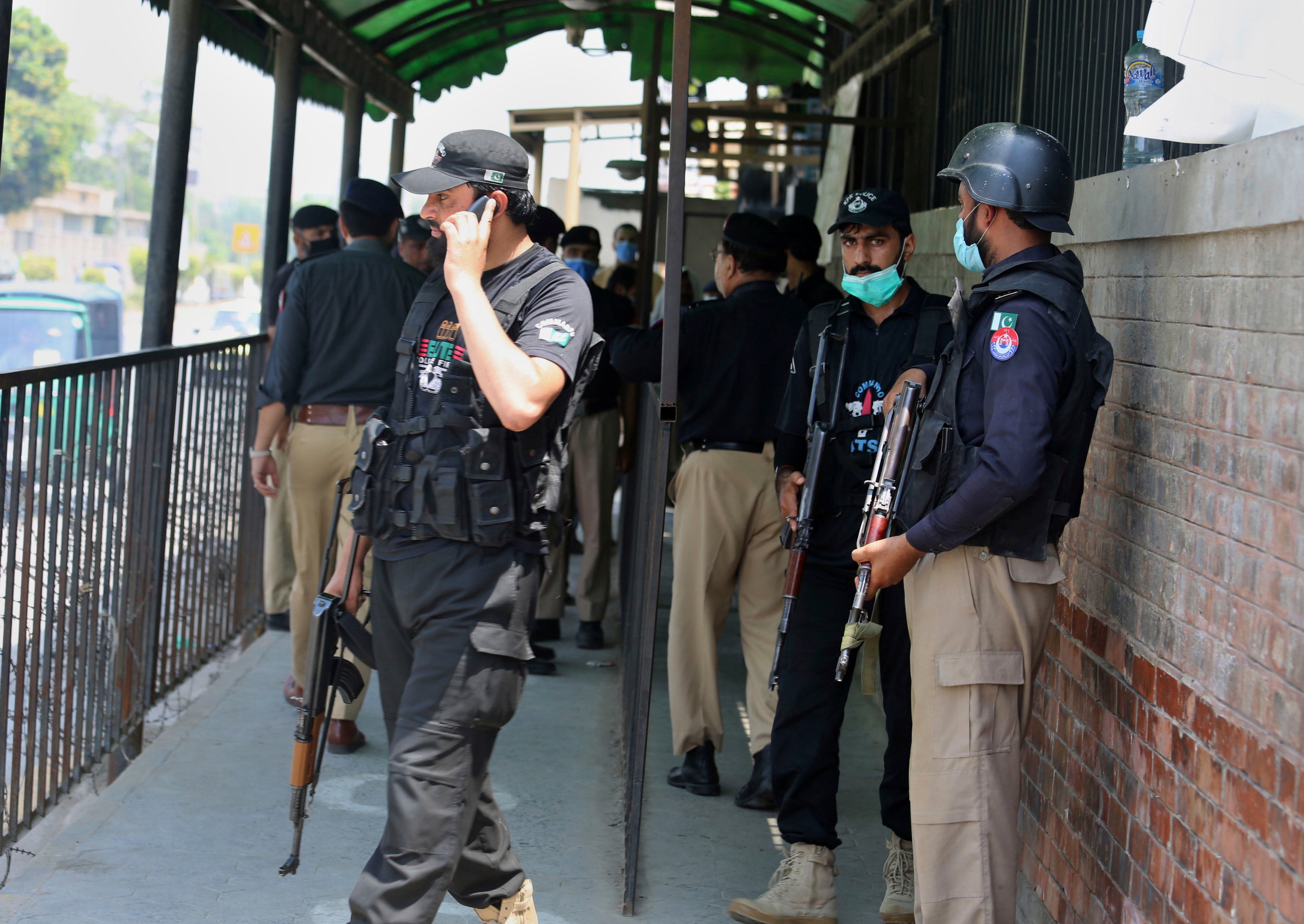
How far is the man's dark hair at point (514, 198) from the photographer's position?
109 inches

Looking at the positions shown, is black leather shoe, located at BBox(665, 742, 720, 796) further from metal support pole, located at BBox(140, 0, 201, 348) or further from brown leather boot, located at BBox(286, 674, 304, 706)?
metal support pole, located at BBox(140, 0, 201, 348)

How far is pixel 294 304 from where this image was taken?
15.2 feet

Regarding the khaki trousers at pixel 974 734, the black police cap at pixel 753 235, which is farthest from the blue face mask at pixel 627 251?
the khaki trousers at pixel 974 734

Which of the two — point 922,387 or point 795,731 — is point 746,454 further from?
point 922,387

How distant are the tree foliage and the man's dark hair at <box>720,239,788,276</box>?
43.3 meters

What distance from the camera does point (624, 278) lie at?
28.0 ft

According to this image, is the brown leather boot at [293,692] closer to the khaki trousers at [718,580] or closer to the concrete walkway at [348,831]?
the concrete walkway at [348,831]

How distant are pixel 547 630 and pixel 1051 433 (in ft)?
13.7

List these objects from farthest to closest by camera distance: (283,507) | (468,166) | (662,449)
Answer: (283,507) < (662,449) < (468,166)

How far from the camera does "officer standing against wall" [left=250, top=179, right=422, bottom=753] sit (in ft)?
15.3

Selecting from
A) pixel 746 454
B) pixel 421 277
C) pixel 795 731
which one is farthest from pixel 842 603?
pixel 421 277

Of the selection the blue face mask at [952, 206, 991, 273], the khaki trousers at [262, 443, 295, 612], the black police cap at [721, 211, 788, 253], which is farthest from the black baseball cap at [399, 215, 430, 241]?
the blue face mask at [952, 206, 991, 273]

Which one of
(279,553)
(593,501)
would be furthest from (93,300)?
(593,501)

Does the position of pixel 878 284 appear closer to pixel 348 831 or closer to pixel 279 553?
pixel 348 831
